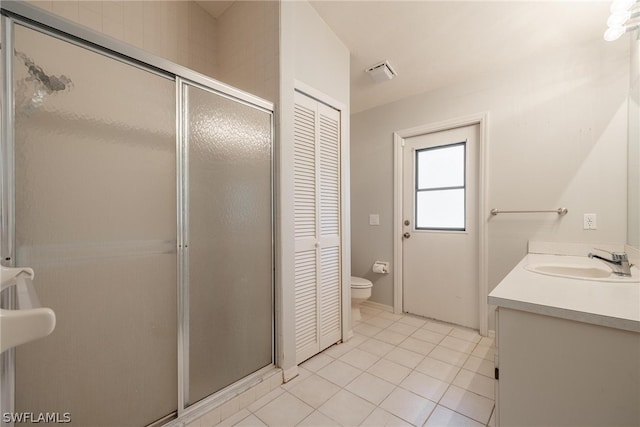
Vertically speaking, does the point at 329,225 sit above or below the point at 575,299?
above

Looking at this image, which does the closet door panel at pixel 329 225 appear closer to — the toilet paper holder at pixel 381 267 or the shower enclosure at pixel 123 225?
the shower enclosure at pixel 123 225

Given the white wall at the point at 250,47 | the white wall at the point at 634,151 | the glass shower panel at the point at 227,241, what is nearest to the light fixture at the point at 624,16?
the white wall at the point at 634,151

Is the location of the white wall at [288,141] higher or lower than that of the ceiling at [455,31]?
lower

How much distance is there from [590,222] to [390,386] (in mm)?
1866

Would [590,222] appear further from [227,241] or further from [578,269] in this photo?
[227,241]

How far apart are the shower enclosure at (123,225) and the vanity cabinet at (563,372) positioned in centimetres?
126

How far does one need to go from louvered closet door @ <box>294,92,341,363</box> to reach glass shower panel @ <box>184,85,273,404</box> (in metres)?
0.25

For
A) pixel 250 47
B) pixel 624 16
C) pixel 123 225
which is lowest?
pixel 123 225

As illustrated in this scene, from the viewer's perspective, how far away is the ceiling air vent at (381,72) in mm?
2295

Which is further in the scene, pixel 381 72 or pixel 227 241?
pixel 381 72

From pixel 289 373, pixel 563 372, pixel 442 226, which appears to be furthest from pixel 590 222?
pixel 289 373

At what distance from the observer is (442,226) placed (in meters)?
2.63

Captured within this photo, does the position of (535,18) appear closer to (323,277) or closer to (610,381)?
(610,381)

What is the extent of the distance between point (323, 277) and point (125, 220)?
1.34 meters
